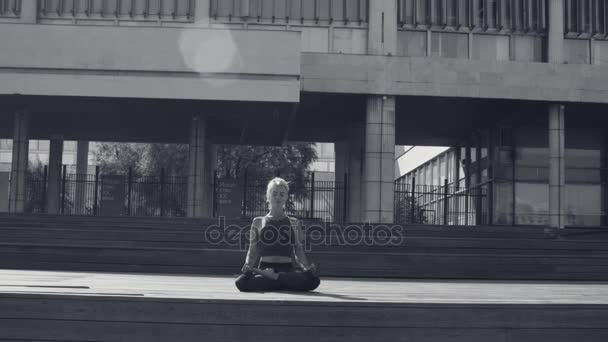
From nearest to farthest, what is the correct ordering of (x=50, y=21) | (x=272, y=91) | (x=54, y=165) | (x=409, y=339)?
(x=409, y=339)
(x=272, y=91)
(x=50, y=21)
(x=54, y=165)

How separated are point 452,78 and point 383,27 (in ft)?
9.58

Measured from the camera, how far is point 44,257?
45.8 feet

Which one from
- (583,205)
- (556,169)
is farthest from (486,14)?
(583,205)

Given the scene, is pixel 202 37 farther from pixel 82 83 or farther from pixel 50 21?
pixel 50 21

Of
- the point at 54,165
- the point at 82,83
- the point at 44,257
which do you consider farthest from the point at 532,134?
the point at 44,257

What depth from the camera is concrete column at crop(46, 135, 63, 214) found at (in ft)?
104

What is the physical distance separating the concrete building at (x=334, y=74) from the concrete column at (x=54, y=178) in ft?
7.76

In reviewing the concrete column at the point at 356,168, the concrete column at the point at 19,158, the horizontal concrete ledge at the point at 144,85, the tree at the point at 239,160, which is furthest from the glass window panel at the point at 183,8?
the tree at the point at 239,160

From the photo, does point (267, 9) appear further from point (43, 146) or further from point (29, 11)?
point (43, 146)

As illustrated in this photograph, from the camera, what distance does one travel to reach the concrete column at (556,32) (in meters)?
27.9

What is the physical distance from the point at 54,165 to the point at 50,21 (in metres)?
7.21

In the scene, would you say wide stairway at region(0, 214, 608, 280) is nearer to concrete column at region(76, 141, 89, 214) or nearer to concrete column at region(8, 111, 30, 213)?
concrete column at region(8, 111, 30, 213)

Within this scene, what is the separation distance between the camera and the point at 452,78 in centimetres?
2655

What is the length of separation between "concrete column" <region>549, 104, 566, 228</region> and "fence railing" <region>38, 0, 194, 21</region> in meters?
12.6
